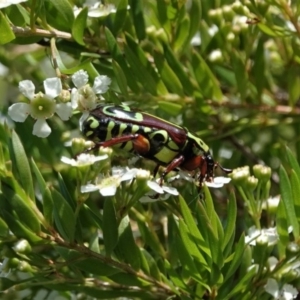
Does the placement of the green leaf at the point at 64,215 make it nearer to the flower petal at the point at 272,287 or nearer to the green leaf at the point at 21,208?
the green leaf at the point at 21,208

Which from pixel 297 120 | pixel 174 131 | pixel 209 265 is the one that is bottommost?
pixel 297 120

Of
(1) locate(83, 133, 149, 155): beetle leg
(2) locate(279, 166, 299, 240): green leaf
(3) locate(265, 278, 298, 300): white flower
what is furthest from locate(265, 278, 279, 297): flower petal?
(1) locate(83, 133, 149, 155): beetle leg

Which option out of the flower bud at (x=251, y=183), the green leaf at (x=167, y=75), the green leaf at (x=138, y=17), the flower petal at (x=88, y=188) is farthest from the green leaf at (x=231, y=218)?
the green leaf at (x=138, y=17)

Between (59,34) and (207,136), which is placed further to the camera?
(207,136)

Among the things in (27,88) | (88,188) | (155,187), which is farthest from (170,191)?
(27,88)

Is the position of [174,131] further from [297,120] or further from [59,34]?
[297,120]

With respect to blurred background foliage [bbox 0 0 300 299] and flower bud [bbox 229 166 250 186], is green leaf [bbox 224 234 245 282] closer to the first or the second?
blurred background foliage [bbox 0 0 300 299]

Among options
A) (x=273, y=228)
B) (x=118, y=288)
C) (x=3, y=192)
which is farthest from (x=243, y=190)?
(x=3, y=192)
